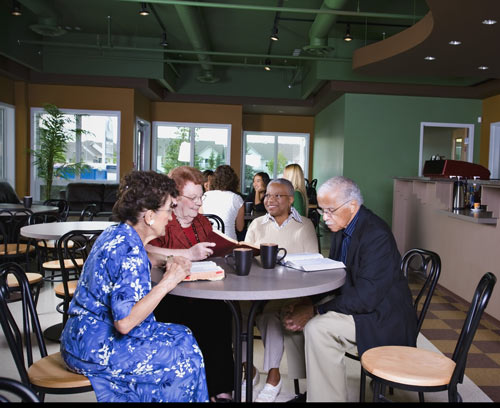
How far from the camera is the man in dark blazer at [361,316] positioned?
2.24 metres

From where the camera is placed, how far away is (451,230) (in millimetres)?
5184

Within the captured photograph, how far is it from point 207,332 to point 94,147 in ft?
29.5

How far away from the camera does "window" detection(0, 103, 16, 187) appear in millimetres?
9742

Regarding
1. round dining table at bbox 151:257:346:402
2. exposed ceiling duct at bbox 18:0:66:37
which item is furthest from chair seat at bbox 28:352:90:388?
exposed ceiling duct at bbox 18:0:66:37

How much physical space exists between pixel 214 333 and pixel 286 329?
0.40 meters

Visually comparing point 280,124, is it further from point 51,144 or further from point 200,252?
point 200,252

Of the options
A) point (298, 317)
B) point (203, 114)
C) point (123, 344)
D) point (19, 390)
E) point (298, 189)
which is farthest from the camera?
point (203, 114)

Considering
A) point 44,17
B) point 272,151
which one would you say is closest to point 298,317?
point 44,17

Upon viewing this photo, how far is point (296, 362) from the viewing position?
2715 millimetres

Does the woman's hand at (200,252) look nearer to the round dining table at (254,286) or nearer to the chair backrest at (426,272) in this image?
the round dining table at (254,286)

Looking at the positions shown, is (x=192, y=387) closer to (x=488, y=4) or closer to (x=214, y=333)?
(x=214, y=333)

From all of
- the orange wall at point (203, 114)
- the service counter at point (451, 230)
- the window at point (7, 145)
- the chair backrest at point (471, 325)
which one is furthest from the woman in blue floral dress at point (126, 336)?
the orange wall at point (203, 114)

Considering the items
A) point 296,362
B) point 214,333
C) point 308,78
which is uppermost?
point 308,78

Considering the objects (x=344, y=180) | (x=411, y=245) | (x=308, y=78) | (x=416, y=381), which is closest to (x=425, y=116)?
(x=308, y=78)
